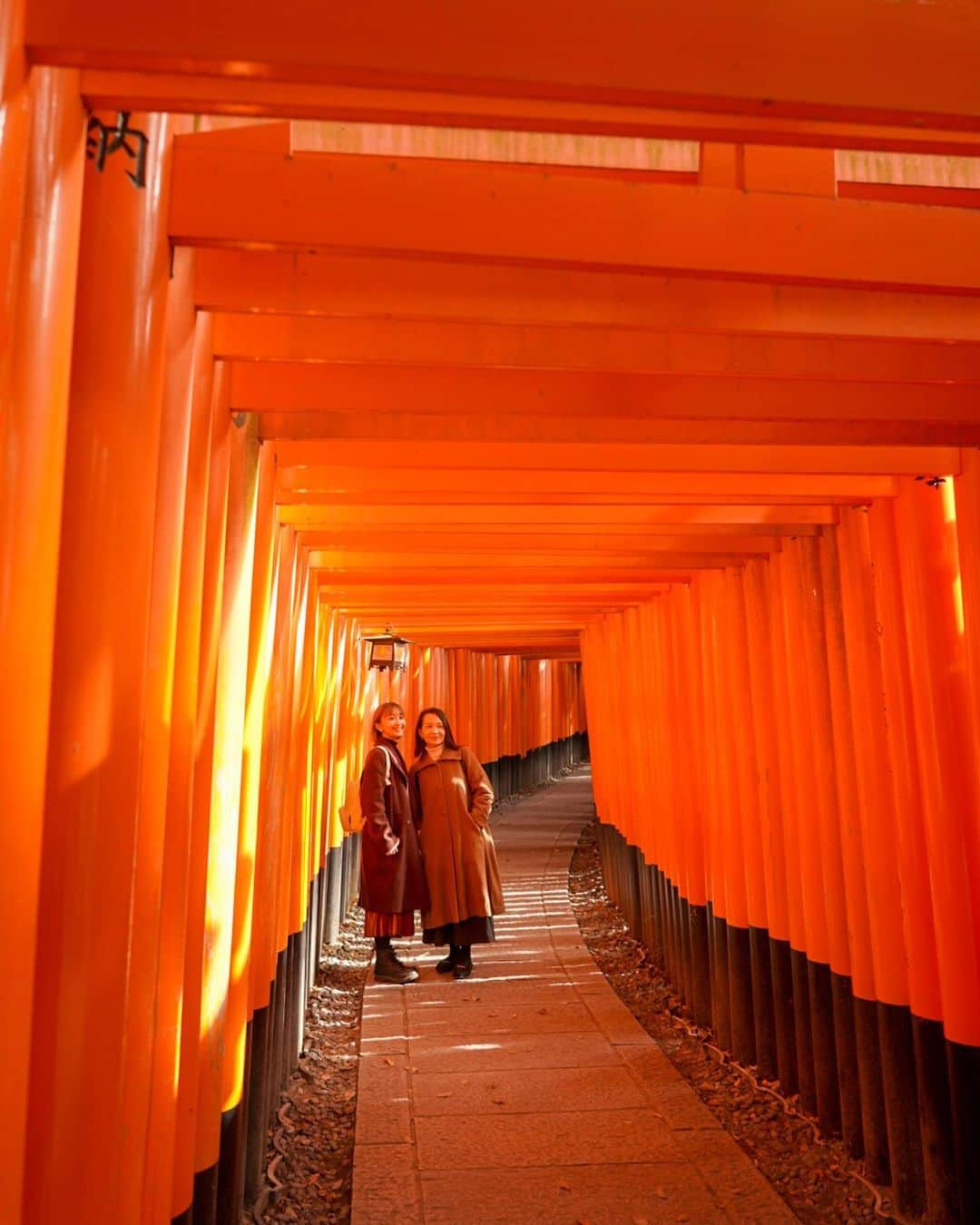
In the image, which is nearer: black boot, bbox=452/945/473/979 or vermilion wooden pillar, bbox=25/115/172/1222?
vermilion wooden pillar, bbox=25/115/172/1222

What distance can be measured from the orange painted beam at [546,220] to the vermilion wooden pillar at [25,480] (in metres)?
0.61

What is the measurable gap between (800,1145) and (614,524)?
304 centimetres

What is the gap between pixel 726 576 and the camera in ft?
18.7

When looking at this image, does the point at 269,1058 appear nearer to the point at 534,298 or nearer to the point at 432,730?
the point at 432,730

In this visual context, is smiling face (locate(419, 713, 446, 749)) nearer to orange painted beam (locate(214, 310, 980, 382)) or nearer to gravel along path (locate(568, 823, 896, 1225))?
gravel along path (locate(568, 823, 896, 1225))

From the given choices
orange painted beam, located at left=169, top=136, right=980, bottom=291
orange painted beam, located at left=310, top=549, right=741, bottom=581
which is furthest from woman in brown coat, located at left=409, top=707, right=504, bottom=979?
orange painted beam, located at left=169, top=136, right=980, bottom=291

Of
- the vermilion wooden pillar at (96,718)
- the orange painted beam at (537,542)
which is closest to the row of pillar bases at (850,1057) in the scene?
the orange painted beam at (537,542)

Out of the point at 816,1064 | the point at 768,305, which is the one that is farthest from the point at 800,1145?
the point at 768,305

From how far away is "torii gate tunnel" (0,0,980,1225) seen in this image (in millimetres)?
1540

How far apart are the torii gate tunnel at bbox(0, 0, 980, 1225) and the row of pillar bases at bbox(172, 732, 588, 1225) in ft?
0.12

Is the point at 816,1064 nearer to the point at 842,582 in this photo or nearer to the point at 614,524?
the point at 842,582

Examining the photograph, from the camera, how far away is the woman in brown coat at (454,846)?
23.5 feet

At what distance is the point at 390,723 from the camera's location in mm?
7348

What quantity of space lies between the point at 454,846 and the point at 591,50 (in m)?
6.27
